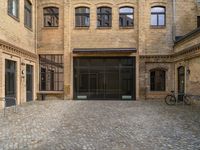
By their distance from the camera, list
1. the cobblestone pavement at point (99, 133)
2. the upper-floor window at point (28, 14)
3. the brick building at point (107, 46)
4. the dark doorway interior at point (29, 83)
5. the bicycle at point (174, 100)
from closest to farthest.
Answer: the cobblestone pavement at point (99, 133) → the bicycle at point (174, 100) → the upper-floor window at point (28, 14) → the dark doorway interior at point (29, 83) → the brick building at point (107, 46)

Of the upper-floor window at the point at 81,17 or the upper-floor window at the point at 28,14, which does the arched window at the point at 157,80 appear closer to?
the upper-floor window at the point at 81,17

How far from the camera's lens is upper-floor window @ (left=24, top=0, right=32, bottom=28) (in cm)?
2072

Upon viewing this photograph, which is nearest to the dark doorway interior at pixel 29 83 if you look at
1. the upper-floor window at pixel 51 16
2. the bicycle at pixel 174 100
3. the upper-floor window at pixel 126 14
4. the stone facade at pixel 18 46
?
the stone facade at pixel 18 46

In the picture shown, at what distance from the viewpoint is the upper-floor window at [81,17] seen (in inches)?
920

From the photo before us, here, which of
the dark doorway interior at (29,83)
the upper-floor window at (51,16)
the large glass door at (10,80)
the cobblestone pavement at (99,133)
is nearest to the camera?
the cobblestone pavement at (99,133)

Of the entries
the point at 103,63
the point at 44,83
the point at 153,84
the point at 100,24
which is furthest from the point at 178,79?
the point at 44,83

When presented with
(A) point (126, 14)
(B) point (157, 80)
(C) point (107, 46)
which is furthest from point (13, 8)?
(B) point (157, 80)

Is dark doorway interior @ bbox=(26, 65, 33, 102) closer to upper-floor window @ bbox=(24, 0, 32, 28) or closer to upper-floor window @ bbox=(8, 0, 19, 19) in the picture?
upper-floor window @ bbox=(24, 0, 32, 28)

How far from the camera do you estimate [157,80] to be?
23125 millimetres

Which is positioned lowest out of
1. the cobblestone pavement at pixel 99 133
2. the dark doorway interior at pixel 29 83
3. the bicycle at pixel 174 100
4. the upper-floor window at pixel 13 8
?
the cobblestone pavement at pixel 99 133

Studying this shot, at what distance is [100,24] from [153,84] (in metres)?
6.67

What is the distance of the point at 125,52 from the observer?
2284cm

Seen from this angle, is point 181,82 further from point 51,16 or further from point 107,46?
point 51,16

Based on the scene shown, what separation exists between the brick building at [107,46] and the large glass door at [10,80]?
427cm
